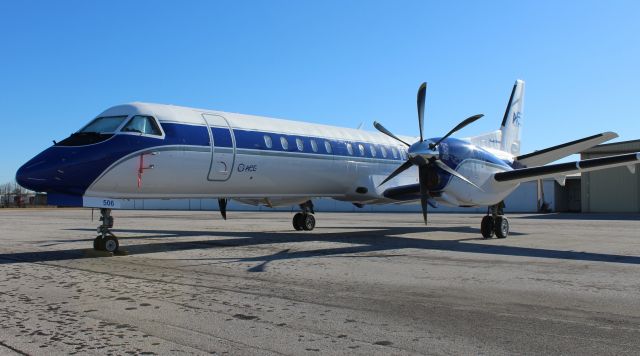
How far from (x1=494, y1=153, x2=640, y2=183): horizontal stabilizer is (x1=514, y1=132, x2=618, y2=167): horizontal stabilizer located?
74 cm

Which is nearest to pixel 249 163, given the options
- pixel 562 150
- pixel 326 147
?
pixel 326 147

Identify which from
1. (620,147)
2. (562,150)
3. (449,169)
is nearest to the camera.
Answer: (449,169)

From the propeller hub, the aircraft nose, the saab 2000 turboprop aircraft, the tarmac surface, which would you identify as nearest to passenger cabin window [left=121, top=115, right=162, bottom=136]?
the saab 2000 turboprop aircraft

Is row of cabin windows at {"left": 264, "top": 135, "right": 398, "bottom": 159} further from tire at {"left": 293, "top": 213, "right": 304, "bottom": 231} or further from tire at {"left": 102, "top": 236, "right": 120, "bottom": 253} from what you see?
tire at {"left": 102, "top": 236, "right": 120, "bottom": 253}

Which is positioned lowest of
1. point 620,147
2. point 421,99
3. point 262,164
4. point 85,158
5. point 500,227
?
point 500,227

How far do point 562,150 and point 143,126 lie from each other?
12.5 m

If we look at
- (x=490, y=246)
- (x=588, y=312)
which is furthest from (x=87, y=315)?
(x=490, y=246)

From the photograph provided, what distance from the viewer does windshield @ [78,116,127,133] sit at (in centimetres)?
1234

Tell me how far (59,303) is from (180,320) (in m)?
2.04

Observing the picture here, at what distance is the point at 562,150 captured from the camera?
17000 mm

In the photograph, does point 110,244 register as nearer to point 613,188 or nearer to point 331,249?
point 331,249

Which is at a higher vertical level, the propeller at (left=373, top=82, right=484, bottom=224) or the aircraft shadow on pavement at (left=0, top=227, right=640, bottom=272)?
the propeller at (left=373, top=82, right=484, bottom=224)

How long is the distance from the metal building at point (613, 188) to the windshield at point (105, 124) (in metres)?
42.0

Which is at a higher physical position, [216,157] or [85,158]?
[216,157]
